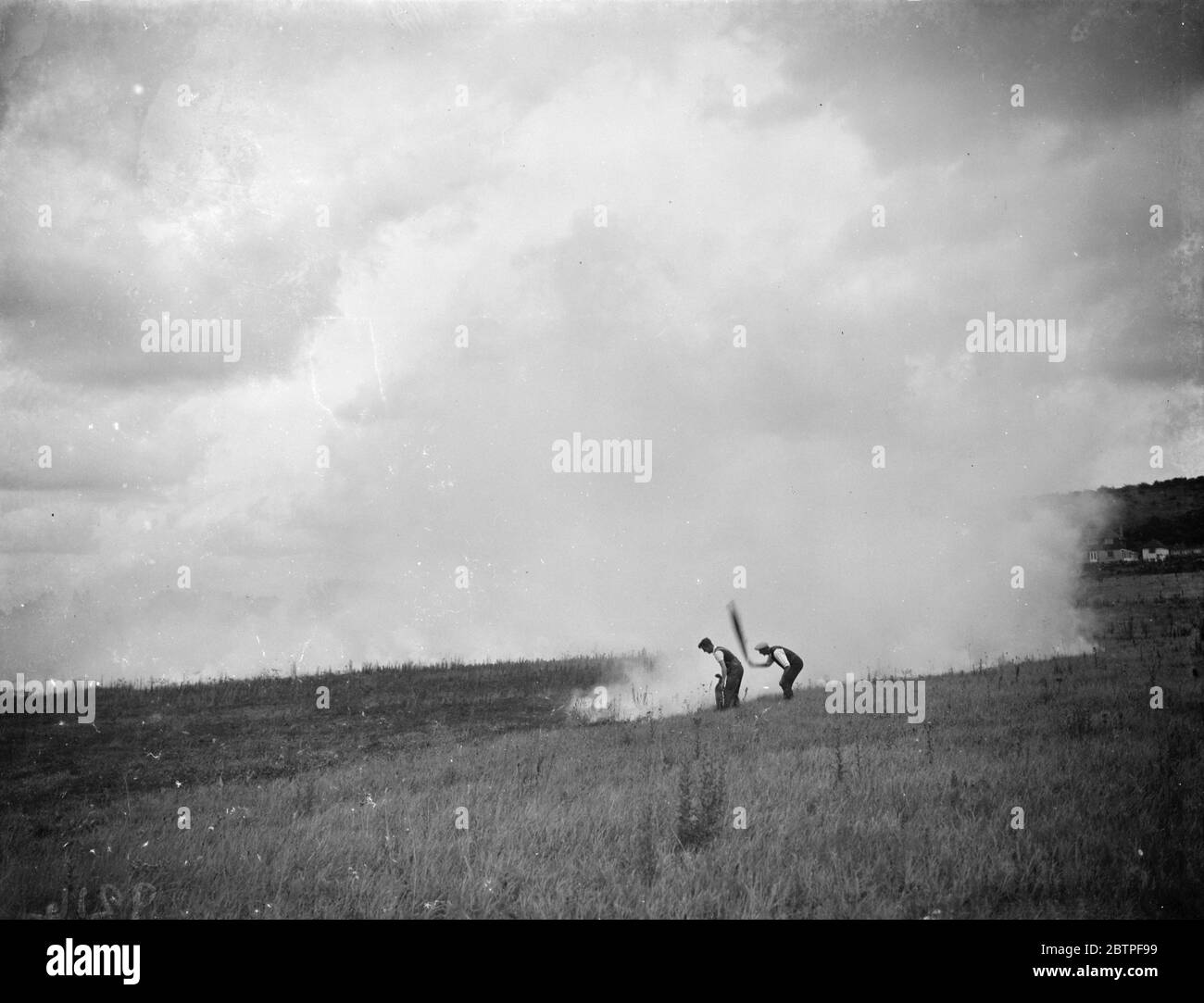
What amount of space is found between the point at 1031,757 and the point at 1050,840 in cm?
275

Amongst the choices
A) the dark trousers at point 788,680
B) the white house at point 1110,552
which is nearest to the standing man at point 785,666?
the dark trousers at point 788,680

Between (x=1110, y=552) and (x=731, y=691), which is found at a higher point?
(x=1110, y=552)

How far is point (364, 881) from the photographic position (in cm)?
634

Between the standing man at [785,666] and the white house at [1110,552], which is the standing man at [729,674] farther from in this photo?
the white house at [1110,552]

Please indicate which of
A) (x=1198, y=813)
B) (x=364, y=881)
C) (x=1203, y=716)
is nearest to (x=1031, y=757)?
(x=1198, y=813)

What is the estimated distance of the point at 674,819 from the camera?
728 cm

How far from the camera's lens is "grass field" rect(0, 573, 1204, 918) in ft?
20.0

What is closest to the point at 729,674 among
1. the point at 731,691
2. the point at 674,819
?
the point at 731,691

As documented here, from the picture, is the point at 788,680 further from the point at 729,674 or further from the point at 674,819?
the point at 674,819

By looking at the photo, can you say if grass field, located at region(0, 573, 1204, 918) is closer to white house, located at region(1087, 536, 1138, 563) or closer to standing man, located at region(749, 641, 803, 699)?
standing man, located at region(749, 641, 803, 699)

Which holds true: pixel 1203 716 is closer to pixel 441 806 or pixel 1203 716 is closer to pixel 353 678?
pixel 441 806

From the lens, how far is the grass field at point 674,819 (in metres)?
6.08

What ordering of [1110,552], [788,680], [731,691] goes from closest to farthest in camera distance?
[731,691] < [788,680] < [1110,552]
